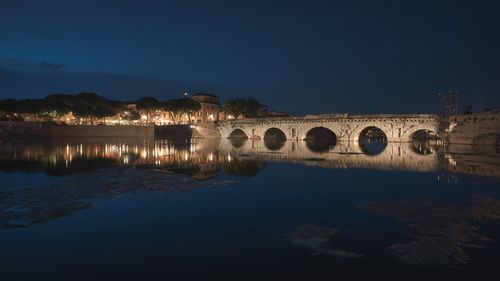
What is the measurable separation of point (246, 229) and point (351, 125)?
182 feet

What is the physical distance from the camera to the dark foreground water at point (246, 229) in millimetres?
7484

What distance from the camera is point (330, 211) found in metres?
12.9

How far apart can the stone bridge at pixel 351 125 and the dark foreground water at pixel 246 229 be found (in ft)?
131

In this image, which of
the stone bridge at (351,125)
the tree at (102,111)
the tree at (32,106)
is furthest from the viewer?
the tree at (102,111)

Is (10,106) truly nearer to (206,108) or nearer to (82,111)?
(82,111)

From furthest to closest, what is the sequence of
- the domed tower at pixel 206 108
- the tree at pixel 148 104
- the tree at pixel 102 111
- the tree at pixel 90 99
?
1. the domed tower at pixel 206 108
2. the tree at pixel 148 104
3. the tree at pixel 90 99
4. the tree at pixel 102 111

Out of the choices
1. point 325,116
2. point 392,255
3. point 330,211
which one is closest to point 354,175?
point 330,211

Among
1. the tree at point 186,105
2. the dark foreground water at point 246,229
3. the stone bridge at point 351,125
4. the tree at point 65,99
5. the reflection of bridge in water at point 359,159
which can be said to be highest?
the tree at point 65,99

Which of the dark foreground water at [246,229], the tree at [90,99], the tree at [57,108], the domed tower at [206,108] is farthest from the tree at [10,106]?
the dark foreground water at [246,229]

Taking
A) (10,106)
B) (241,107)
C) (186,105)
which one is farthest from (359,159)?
(10,106)

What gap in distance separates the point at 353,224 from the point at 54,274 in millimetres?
7830

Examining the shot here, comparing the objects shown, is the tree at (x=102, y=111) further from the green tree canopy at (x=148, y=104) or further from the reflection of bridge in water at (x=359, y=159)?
the reflection of bridge in water at (x=359, y=159)

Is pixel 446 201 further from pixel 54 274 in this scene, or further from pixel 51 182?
pixel 51 182

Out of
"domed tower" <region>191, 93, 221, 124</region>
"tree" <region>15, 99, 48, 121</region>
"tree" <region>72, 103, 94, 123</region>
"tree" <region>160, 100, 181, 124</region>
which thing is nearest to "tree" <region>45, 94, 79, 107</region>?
"tree" <region>15, 99, 48, 121</region>
